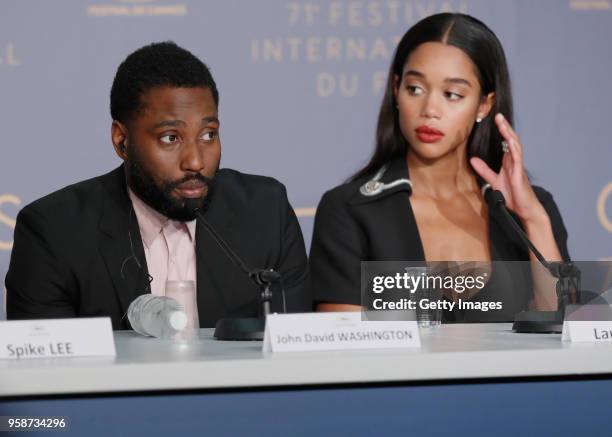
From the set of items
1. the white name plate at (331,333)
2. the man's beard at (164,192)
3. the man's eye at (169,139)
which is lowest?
the white name plate at (331,333)

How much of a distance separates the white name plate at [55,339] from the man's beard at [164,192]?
3.48 ft

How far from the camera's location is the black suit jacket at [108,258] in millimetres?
2547

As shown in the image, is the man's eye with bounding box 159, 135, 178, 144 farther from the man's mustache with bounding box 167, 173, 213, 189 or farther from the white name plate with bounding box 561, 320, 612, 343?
the white name plate with bounding box 561, 320, 612, 343

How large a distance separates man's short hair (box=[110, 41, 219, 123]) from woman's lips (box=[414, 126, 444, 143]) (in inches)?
25.6

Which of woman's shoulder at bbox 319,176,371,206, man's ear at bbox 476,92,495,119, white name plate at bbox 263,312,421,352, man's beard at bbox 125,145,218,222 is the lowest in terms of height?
white name plate at bbox 263,312,421,352

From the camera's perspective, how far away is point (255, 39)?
3420 millimetres

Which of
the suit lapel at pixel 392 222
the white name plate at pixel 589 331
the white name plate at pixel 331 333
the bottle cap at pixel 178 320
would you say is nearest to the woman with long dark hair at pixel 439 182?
the suit lapel at pixel 392 222

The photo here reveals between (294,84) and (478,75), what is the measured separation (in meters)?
0.67

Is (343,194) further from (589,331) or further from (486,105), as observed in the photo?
(589,331)

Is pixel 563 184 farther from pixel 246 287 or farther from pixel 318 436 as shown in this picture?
pixel 318 436

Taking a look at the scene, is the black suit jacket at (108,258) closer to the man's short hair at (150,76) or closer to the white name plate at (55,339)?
the man's short hair at (150,76)

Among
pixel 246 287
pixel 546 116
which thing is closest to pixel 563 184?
pixel 546 116

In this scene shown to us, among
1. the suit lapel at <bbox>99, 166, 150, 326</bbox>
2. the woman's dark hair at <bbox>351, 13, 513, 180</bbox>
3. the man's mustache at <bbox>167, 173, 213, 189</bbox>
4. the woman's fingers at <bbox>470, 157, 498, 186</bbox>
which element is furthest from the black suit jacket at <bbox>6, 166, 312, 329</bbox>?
the woman's fingers at <bbox>470, 157, 498, 186</bbox>

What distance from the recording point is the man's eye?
2.63m
